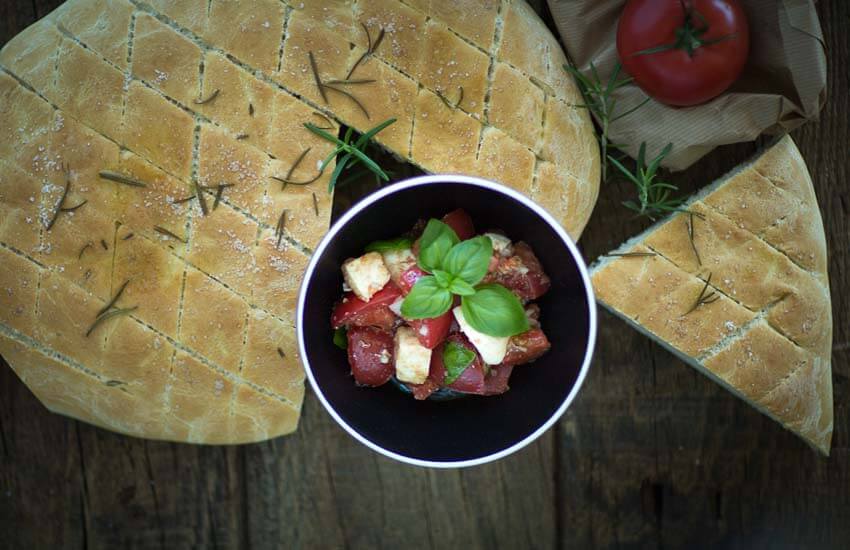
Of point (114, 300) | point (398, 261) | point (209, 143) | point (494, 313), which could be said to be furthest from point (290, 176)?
point (494, 313)

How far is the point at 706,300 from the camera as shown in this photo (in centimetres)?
241

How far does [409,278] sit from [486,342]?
249mm

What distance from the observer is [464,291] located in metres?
1.67

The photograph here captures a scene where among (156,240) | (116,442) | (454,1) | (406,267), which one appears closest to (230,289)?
(156,240)

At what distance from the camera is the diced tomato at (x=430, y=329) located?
1736mm

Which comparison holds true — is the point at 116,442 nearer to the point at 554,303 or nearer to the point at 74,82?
the point at 74,82

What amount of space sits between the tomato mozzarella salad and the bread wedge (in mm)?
617

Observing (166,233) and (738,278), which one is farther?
(738,278)

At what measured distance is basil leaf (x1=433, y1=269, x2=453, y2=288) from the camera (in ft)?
5.47

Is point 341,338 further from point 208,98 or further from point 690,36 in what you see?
point 690,36

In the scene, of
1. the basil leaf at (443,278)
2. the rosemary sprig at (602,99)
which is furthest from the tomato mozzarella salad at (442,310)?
the rosemary sprig at (602,99)

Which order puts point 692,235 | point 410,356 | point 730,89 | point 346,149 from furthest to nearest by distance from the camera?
point 730,89
point 692,235
point 346,149
point 410,356

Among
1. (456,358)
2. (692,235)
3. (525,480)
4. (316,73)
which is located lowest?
(525,480)

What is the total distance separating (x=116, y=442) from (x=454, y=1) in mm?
1993
